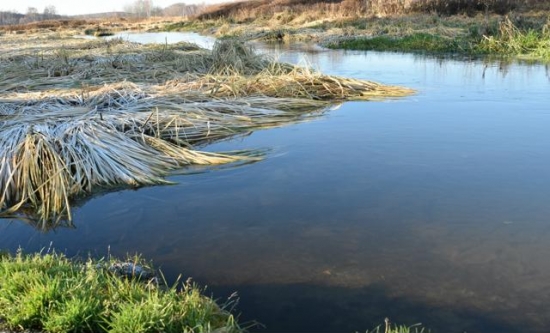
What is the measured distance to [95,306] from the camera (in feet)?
6.73

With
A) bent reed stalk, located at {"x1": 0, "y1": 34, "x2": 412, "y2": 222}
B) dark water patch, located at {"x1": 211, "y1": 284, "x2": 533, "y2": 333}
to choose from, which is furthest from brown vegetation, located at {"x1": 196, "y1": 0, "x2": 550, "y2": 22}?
dark water patch, located at {"x1": 211, "y1": 284, "x2": 533, "y2": 333}

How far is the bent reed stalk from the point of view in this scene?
12.8 ft

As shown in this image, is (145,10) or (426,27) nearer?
(426,27)

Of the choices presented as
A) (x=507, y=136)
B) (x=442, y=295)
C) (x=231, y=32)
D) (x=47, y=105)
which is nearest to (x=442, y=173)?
(x=507, y=136)

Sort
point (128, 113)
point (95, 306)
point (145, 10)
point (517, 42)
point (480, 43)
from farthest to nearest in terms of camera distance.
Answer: point (145, 10) → point (480, 43) → point (517, 42) → point (128, 113) → point (95, 306)

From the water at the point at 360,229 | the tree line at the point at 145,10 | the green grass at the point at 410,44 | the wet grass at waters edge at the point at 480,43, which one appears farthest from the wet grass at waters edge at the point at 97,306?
the tree line at the point at 145,10

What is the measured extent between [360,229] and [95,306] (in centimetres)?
157

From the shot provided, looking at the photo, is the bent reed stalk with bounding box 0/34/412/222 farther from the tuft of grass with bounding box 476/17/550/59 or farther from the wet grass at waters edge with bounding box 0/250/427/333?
the tuft of grass with bounding box 476/17/550/59

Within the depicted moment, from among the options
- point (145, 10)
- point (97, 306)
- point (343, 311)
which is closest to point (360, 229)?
point (343, 311)

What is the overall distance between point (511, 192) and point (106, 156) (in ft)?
9.88

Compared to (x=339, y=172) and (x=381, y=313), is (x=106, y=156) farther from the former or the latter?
(x=381, y=313)

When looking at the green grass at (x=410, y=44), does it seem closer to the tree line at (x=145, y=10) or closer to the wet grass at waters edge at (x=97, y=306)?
the wet grass at waters edge at (x=97, y=306)

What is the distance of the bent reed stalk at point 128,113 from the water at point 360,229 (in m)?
0.30

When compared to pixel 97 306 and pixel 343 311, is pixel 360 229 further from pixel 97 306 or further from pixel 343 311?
pixel 97 306
